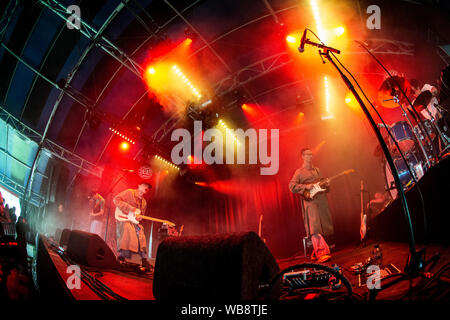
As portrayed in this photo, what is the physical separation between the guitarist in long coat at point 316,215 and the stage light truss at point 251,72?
3.98 meters

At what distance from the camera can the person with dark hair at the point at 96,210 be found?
373 inches

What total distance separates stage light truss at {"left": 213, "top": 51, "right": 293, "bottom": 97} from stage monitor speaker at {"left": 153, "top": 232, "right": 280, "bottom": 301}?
282 inches

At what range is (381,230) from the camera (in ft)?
14.8

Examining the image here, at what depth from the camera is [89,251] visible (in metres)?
3.33

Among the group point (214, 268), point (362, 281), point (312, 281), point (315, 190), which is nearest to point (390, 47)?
point (315, 190)

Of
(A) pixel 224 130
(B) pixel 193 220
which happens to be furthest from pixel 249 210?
(A) pixel 224 130

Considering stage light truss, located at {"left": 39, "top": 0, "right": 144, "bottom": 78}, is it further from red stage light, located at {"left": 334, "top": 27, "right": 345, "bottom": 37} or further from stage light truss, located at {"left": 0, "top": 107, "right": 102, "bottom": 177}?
red stage light, located at {"left": 334, "top": 27, "right": 345, "bottom": 37}

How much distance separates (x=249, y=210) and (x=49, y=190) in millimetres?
10028

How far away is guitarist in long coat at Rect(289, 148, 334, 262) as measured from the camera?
409cm

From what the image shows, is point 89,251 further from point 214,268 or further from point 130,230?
point 214,268

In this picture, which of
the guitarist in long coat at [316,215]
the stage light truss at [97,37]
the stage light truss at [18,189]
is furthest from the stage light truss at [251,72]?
the stage light truss at [18,189]

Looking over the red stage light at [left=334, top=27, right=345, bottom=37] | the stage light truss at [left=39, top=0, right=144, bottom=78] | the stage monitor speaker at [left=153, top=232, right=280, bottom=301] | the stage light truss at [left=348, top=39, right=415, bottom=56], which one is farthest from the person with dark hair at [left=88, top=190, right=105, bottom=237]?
the stage light truss at [left=348, top=39, right=415, bottom=56]

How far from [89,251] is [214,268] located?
2.97m

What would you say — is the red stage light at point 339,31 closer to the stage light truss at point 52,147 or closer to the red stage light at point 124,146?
the red stage light at point 124,146
